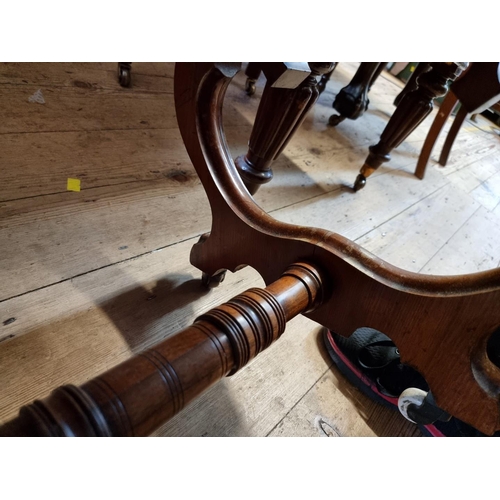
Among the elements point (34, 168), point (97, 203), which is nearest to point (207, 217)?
point (97, 203)

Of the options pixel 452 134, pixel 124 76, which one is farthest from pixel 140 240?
pixel 452 134

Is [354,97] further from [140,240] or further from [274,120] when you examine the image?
[140,240]

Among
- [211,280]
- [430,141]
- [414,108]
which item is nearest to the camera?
[211,280]

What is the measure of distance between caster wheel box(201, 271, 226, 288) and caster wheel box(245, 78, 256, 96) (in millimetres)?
993

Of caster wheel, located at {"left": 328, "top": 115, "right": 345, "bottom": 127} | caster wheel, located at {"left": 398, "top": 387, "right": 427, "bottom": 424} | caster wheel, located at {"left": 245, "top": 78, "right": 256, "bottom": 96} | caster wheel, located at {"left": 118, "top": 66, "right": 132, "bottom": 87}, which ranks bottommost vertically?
caster wheel, located at {"left": 398, "top": 387, "right": 427, "bottom": 424}

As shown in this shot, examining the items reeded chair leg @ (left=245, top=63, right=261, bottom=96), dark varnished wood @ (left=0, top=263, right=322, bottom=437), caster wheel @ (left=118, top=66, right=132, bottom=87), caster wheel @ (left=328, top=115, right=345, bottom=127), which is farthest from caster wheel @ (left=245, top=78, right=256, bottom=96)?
dark varnished wood @ (left=0, top=263, right=322, bottom=437)

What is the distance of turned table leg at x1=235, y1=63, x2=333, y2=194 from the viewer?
24.8 inches

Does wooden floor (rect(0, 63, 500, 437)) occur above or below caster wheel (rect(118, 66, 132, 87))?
below

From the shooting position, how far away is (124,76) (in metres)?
1.06

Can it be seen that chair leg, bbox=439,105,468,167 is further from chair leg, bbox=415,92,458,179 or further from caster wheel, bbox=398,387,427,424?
caster wheel, bbox=398,387,427,424

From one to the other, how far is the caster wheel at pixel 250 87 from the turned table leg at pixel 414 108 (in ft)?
1.81

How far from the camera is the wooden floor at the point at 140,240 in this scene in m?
0.51

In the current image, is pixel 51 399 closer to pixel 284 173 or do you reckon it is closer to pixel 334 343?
pixel 334 343

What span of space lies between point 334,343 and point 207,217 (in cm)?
37
